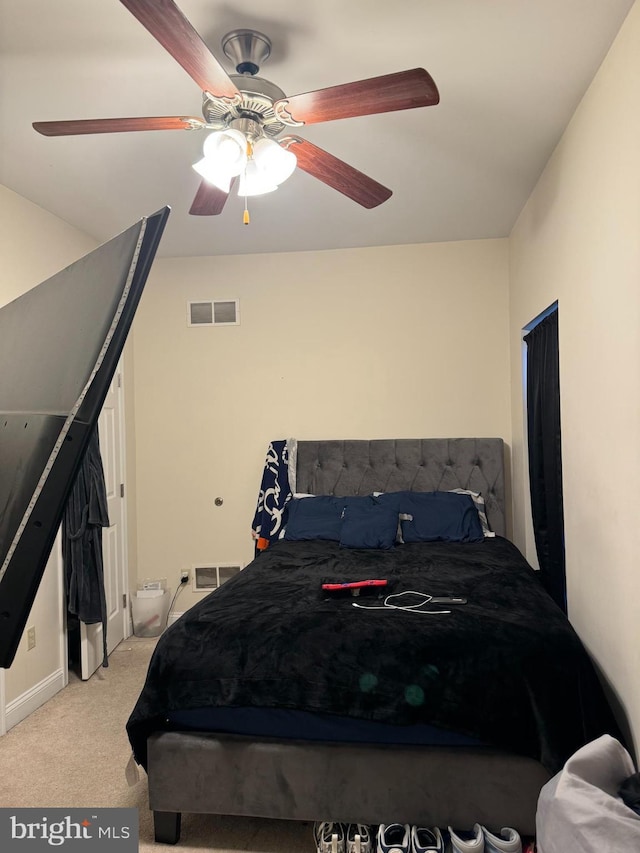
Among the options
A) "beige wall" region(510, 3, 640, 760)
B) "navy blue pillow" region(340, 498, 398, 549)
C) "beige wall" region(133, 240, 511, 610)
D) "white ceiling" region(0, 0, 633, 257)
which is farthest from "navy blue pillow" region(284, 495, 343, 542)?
"white ceiling" region(0, 0, 633, 257)

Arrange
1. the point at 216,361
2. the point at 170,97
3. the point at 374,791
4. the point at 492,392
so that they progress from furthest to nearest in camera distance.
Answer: the point at 216,361, the point at 492,392, the point at 170,97, the point at 374,791

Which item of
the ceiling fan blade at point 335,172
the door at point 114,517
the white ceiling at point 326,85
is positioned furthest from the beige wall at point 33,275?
the ceiling fan blade at point 335,172

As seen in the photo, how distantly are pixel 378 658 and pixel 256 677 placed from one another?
16.5 inches

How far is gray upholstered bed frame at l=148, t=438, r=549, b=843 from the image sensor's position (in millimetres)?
2031

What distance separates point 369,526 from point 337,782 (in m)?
1.77

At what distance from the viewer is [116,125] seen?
2000 millimetres

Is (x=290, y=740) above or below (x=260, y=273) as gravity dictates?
below

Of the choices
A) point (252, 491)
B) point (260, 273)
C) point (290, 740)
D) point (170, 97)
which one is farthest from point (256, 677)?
point (260, 273)

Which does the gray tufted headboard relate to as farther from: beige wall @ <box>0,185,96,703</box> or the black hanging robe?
beige wall @ <box>0,185,96,703</box>

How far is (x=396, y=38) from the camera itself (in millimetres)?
2094

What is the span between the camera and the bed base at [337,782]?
2.03 metres

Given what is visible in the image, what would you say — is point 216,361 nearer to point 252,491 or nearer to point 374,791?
point 252,491

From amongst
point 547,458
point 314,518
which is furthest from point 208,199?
point 314,518

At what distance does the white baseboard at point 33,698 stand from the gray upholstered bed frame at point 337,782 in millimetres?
1310
